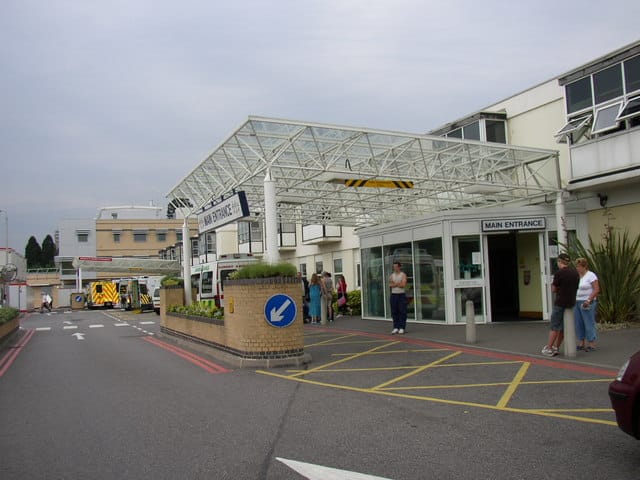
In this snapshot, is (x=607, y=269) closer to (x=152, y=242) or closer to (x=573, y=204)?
(x=573, y=204)

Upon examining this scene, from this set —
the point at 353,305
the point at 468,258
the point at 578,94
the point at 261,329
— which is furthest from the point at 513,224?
the point at 261,329

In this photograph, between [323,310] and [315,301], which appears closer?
[323,310]

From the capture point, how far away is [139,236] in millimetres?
75750

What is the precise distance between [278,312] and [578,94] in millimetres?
10789

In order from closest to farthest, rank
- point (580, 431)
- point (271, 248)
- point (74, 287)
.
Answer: point (580, 431)
point (271, 248)
point (74, 287)

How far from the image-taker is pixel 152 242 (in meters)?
75.9

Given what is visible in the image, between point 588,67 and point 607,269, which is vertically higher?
point 588,67

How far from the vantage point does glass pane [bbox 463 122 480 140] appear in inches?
→ 768

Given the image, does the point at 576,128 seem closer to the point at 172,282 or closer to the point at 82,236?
the point at 172,282

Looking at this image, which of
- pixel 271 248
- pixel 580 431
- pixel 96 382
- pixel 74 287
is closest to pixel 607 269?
pixel 271 248

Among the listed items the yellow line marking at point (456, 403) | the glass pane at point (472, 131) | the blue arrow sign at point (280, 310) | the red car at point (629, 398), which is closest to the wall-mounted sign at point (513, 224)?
the glass pane at point (472, 131)

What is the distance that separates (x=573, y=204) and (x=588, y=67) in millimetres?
3628

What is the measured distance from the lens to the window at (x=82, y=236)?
7394 centimetres

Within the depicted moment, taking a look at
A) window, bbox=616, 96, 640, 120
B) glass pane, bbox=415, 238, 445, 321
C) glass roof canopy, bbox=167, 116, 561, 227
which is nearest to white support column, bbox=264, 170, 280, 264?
glass roof canopy, bbox=167, 116, 561, 227
